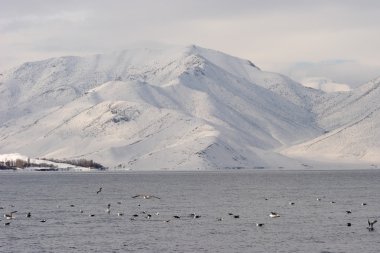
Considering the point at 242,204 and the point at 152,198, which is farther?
the point at 152,198

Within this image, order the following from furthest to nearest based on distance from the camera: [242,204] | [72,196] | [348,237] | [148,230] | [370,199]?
[72,196] → [370,199] → [242,204] → [148,230] → [348,237]

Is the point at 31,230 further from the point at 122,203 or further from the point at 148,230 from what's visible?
the point at 122,203

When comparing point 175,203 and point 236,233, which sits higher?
point 175,203

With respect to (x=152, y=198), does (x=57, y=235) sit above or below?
below

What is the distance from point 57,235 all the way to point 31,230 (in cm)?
724

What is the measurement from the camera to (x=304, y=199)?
168625mm

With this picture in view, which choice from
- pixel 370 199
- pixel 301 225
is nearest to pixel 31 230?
pixel 301 225

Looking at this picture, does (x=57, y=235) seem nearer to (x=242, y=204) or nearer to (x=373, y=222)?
(x=373, y=222)

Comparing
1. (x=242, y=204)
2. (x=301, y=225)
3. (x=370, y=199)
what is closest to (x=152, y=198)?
(x=242, y=204)

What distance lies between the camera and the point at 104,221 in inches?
4803

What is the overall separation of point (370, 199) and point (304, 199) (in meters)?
12.5

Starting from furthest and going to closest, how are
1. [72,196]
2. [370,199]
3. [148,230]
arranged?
[72,196], [370,199], [148,230]

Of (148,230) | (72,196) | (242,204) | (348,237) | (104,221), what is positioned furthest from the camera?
(72,196)

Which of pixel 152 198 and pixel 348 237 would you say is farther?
pixel 152 198
